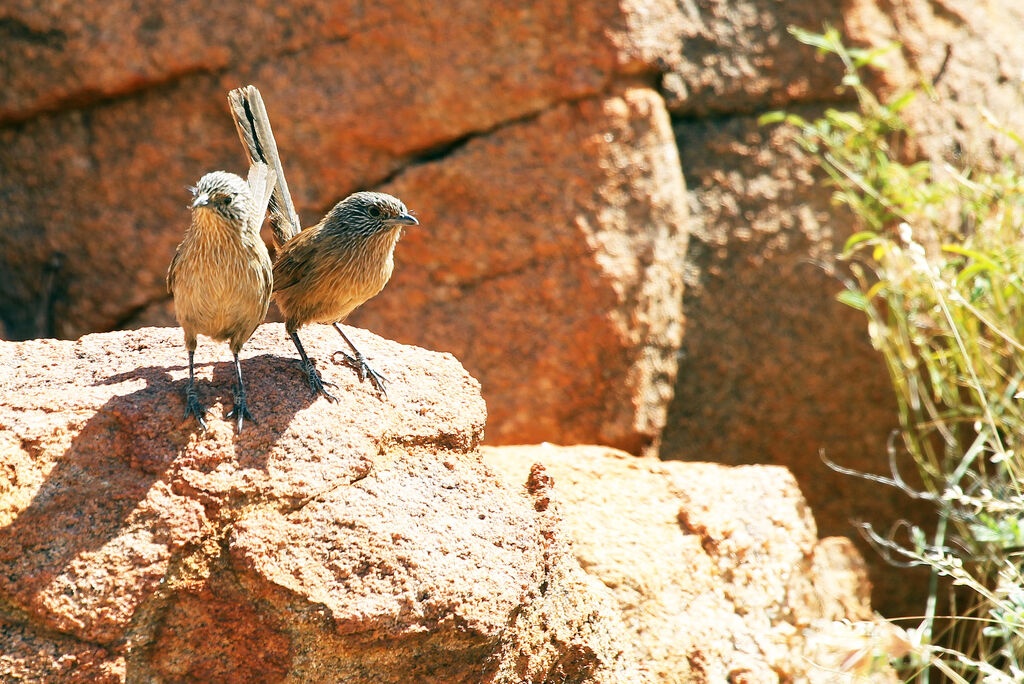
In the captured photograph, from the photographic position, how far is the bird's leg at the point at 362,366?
3.87m

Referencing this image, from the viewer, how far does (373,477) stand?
3.48 m

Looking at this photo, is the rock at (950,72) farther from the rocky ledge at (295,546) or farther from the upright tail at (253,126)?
the upright tail at (253,126)

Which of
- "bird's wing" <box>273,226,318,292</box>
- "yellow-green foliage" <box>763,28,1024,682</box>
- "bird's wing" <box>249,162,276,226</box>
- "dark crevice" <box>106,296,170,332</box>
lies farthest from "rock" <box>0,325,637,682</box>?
"dark crevice" <box>106,296,170,332</box>

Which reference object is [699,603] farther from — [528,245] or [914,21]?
[914,21]

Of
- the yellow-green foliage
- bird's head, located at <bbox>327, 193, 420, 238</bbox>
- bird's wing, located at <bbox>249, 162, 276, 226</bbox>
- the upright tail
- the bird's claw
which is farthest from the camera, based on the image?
the yellow-green foliage

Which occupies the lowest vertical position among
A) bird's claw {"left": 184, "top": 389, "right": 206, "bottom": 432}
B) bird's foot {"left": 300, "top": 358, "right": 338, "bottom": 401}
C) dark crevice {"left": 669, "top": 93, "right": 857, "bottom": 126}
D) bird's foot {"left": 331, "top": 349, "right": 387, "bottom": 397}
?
dark crevice {"left": 669, "top": 93, "right": 857, "bottom": 126}

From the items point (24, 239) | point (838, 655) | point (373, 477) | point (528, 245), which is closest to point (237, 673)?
point (373, 477)

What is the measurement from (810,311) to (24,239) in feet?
16.7

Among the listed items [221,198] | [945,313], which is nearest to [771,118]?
[945,313]

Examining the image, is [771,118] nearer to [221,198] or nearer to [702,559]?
[702,559]

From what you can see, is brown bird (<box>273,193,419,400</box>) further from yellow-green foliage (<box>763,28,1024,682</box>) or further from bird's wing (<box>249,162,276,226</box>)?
yellow-green foliage (<box>763,28,1024,682</box>)

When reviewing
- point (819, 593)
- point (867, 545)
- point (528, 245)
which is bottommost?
point (867, 545)

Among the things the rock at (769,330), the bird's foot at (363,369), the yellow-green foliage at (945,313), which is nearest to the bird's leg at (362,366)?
the bird's foot at (363,369)

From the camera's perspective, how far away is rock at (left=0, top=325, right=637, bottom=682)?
3074 mm
